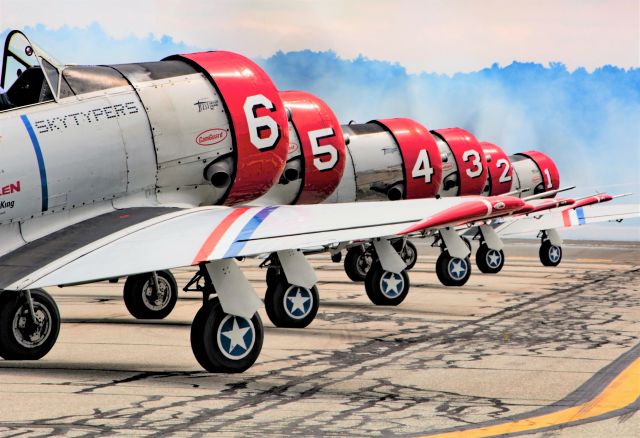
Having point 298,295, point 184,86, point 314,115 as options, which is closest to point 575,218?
point 314,115

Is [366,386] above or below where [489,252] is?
below

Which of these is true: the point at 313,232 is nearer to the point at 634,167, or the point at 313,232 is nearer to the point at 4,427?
the point at 4,427

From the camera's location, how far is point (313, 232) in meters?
9.60

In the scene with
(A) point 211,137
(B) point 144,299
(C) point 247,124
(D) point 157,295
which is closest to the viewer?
(A) point 211,137

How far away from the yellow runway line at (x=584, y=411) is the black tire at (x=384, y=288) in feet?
21.9

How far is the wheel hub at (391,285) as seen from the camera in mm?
16484

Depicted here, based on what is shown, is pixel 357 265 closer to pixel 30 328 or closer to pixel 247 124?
pixel 247 124

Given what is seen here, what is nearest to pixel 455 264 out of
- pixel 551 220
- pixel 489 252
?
pixel 489 252

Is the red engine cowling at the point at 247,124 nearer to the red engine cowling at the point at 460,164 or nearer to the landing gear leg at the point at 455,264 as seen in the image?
the landing gear leg at the point at 455,264

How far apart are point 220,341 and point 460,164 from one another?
41.0ft

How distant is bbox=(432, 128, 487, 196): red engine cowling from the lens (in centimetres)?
2167

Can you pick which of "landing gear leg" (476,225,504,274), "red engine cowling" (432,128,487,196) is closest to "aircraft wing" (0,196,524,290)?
"red engine cowling" (432,128,487,196)

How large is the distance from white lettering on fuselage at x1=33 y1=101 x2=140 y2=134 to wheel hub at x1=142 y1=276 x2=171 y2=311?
435cm

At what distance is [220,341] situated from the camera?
10.1m
